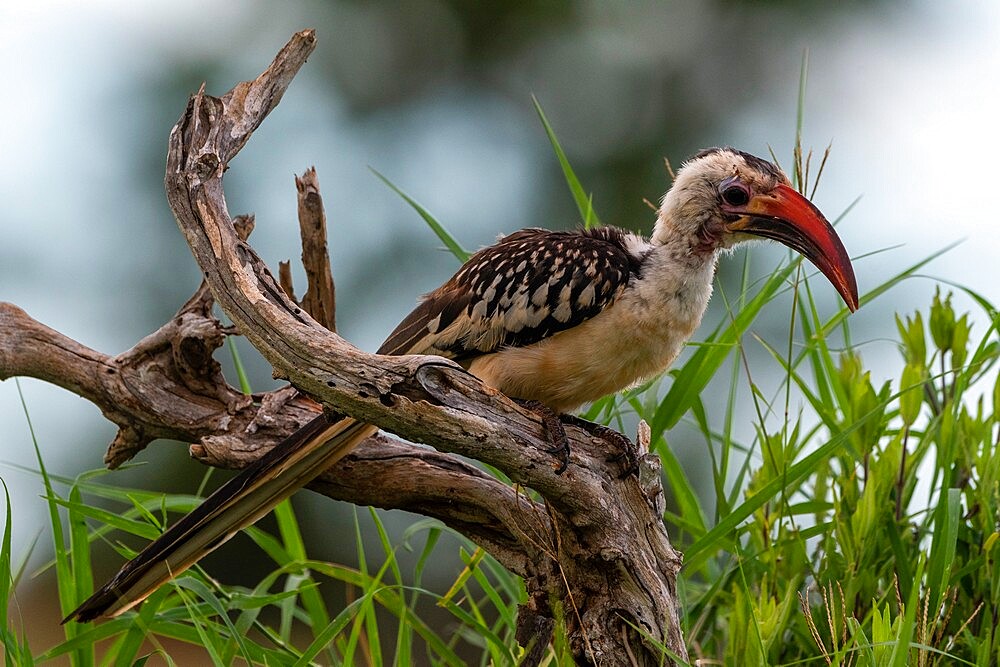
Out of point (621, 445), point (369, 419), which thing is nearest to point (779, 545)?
point (621, 445)

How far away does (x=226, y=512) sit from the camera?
269 centimetres

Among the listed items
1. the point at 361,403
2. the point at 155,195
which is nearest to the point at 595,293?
the point at 361,403

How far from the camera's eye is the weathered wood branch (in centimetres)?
222

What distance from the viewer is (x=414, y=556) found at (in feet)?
21.2

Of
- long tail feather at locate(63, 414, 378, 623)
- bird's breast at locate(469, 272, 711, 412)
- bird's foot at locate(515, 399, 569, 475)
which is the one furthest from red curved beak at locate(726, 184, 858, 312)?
long tail feather at locate(63, 414, 378, 623)

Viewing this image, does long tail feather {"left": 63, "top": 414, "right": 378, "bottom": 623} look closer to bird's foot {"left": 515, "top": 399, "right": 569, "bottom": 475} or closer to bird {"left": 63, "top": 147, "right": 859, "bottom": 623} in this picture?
bird {"left": 63, "top": 147, "right": 859, "bottom": 623}

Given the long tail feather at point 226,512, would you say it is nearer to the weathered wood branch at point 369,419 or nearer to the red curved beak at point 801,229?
the weathered wood branch at point 369,419

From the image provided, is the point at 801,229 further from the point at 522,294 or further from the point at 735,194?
the point at 522,294

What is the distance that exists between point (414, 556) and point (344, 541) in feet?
2.88

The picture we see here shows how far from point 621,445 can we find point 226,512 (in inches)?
39.5

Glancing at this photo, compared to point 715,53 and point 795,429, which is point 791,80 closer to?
point 715,53

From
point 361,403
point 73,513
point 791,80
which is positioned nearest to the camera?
point 361,403

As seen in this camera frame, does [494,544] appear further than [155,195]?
No

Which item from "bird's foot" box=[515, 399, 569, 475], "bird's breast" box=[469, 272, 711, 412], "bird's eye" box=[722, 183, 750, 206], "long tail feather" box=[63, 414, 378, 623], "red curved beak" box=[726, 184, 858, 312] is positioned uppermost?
"bird's eye" box=[722, 183, 750, 206]
